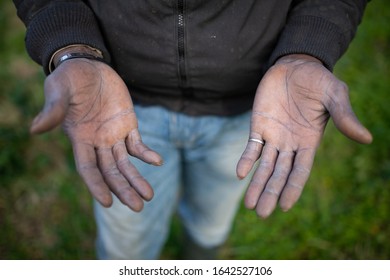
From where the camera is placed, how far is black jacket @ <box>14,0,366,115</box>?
1.09 metres

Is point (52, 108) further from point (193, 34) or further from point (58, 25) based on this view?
point (193, 34)

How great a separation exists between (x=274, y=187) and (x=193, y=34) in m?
0.50

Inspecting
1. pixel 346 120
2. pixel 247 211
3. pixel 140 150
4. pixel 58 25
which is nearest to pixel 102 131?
pixel 140 150

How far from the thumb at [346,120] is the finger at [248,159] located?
9.1 inches

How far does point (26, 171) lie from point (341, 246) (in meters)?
2.03

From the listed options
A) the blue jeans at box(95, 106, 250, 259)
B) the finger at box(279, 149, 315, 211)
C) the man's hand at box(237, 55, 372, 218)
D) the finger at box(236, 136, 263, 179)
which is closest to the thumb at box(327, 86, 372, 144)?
the man's hand at box(237, 55, 372, 218)

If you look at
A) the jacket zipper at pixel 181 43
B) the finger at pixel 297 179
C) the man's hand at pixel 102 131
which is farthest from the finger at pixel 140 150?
the finger at pixel 297 179

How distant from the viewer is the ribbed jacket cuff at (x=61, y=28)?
1102mm

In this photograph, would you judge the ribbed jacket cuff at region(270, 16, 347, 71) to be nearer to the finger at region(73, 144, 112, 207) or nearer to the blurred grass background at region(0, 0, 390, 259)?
the finger at region(73, 144, 112, 207)

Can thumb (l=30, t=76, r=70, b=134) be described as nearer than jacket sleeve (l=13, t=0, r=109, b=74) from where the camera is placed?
Yes

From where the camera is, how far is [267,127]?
115 centimetres

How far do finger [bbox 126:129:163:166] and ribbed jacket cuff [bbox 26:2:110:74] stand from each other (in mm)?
280

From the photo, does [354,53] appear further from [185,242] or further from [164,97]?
[164,97]

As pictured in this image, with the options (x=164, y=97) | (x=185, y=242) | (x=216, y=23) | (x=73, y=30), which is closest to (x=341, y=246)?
(x=185, y=242)
